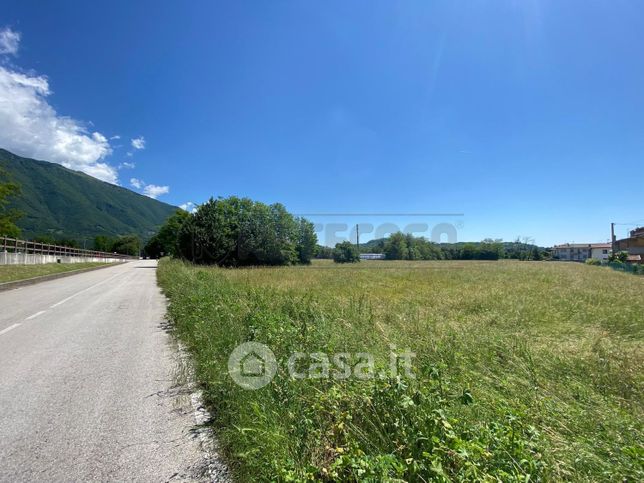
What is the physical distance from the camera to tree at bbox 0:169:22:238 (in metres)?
40.8

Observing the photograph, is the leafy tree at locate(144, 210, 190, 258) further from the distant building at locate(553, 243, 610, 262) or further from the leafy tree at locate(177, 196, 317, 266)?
the distant building at locate(553, 243, 610, 262)

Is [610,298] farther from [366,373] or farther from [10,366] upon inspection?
[10,366]

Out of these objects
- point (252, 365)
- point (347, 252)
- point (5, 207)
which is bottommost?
point (252, 365)

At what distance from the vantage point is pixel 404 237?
79.1 meters

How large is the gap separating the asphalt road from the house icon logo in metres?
0.64

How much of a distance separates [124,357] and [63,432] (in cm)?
258

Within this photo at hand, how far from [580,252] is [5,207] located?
163 m

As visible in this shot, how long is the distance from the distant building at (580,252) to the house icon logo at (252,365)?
457ft

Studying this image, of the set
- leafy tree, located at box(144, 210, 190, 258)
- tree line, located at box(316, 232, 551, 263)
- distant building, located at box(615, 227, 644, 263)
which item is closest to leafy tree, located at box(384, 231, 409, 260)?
tree line, located at box(316, 232, 551, 263)

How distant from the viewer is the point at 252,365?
13.2ft

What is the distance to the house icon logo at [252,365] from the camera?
11.9 ft

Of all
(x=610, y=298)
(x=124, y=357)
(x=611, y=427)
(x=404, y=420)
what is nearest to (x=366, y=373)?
(x=404, y=420)

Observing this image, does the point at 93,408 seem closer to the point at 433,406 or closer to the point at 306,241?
the point at 433,406

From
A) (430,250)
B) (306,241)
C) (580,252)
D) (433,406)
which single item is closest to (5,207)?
(306,241)
